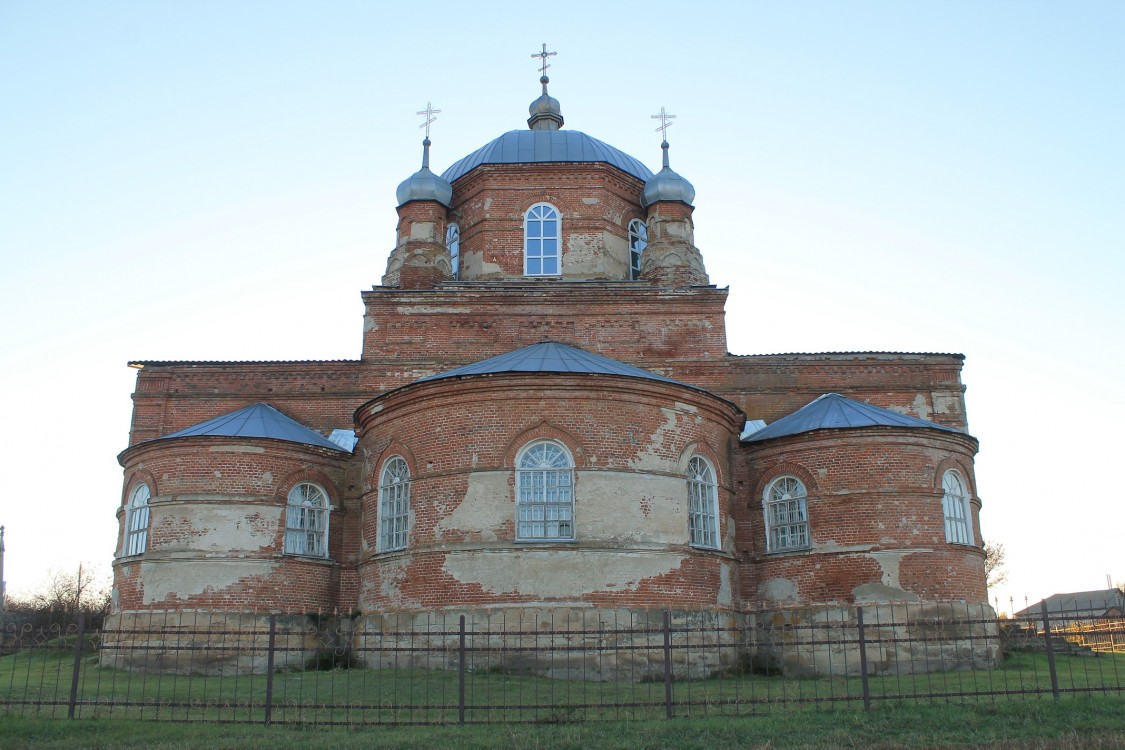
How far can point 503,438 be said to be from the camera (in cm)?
1446

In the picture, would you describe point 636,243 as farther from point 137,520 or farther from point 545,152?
point 137,520

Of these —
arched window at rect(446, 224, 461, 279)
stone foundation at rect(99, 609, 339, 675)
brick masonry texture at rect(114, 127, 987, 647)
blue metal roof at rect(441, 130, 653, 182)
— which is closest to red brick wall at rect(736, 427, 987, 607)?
brick masonry texture at rect(114, 127, 987, 647)

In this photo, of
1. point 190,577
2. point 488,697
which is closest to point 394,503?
point 190,577

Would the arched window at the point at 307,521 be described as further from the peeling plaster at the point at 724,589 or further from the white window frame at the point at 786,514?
the white window frame at the point at 786,514

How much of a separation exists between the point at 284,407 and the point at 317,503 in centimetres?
310

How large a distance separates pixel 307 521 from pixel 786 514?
8420 millimetres

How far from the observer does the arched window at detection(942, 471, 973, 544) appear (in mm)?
15805

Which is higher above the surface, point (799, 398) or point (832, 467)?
point (799, 398)

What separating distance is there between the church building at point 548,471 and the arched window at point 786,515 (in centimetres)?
4

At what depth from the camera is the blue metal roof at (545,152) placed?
2253 cm

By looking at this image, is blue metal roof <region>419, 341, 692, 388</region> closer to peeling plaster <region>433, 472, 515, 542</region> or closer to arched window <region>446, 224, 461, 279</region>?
peeling plaster <region>433, 472, 515, 542</region>

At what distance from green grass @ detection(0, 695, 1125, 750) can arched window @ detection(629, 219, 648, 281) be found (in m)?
13.6

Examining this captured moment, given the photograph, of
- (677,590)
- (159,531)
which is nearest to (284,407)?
(159,531)

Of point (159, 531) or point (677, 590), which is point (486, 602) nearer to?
point (677, 590)
